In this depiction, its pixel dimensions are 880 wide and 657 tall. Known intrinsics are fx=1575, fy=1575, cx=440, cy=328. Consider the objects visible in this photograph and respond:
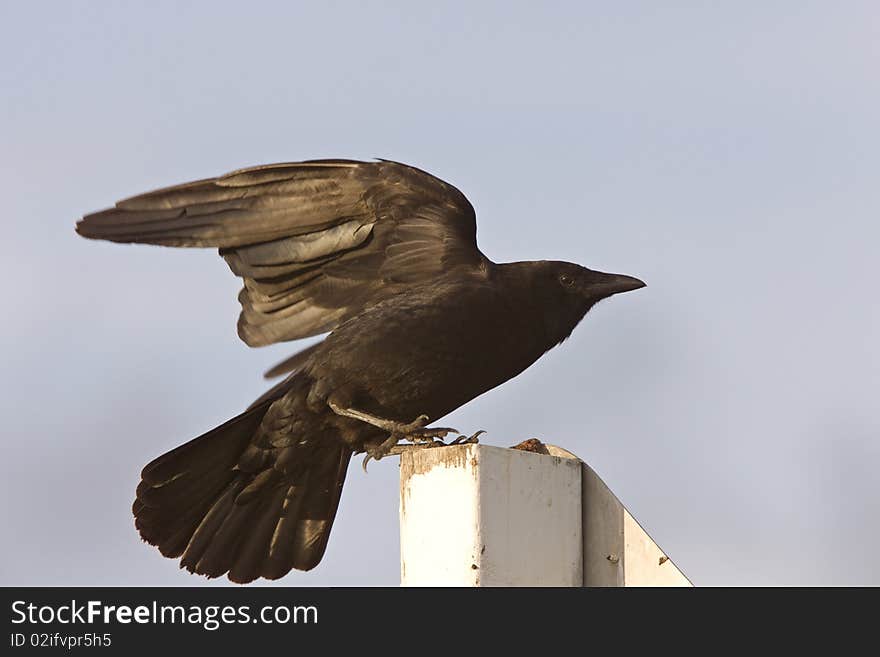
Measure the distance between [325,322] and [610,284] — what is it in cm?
154

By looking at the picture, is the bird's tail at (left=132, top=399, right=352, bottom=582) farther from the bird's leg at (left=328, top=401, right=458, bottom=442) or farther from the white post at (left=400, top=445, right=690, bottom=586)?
the white post at (left=400, top=445, right=690, bottom=586)

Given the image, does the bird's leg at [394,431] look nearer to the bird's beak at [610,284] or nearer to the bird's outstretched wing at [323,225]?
the bird's outstretched wing at [323,225]

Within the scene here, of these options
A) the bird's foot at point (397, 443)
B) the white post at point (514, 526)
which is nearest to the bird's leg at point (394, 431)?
the bird's foot at point (397, 443)

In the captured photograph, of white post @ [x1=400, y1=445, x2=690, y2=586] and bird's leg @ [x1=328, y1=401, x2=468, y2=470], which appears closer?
white post @ [x1=400, y1=445, x2=690, y2=586]

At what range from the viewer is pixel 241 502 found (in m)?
8.58

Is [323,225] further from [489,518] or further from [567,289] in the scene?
[489,518]

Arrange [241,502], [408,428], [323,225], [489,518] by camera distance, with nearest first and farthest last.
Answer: [489,518] → [408,428] → [323,225] → [241,502]

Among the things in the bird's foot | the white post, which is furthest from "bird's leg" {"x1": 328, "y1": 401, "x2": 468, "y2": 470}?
the white post

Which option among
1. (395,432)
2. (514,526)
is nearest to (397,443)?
(395,432)

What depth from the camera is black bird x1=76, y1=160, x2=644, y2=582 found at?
310 inches

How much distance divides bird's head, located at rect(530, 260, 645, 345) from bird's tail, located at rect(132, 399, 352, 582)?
1329 mm
